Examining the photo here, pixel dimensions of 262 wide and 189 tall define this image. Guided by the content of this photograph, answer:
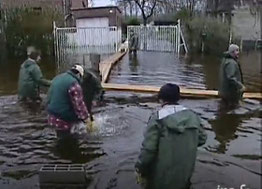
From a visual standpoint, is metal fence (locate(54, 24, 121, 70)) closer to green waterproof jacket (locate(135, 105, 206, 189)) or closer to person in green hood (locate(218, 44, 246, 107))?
person in green hood (locate(218, 44, 246, 107))

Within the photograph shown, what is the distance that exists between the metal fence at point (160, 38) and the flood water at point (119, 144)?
48.8 feet

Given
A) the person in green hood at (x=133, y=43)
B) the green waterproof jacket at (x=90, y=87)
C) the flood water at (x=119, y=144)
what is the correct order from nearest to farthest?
the flood water at (x=119, y=144) < the green waterproof jacket at (x=90, y=87) < the person in green hood at (x=133, y=43)

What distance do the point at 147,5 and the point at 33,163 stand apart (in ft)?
125

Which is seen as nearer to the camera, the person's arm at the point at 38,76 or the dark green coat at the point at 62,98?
the dark green coat at the point at 62,98

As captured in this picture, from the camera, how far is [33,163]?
5742 millimetres

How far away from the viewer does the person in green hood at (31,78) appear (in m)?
8.52

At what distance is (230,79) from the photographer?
7.61 m

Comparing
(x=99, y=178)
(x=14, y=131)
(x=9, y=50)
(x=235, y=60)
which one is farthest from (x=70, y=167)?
(x=9, y=50)

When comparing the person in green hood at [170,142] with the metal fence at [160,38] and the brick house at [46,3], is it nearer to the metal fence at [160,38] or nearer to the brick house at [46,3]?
the metal fence at [160,38]

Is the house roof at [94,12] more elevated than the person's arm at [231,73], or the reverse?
the house roof at [94,12]

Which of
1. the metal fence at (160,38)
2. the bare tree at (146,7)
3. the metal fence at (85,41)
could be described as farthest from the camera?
the bare tree at (146,7)

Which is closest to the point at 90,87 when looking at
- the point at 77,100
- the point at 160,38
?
the point at 77,100

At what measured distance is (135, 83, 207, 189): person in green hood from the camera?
127 inches

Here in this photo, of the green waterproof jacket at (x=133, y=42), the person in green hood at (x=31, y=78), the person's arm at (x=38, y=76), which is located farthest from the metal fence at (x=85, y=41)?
the person's arm at (x=38, y=76)
